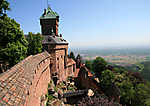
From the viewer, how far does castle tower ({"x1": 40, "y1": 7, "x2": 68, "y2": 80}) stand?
1589 cm

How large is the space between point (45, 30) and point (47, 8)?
19.7ft

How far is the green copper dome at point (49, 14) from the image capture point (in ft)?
73.0

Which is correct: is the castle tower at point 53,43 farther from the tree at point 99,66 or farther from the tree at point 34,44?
the tree at point 99,66

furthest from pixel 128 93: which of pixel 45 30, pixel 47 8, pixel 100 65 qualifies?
pixel 47 8

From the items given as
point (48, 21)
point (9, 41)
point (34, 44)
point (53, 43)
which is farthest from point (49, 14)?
point (9, 41)

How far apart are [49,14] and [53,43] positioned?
36.6ft

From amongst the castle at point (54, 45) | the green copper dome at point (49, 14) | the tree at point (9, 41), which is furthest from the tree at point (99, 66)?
the tree at point (9, 41)

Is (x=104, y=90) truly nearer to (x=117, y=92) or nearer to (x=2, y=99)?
(x=117, y=92)

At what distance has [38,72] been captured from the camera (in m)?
7.17

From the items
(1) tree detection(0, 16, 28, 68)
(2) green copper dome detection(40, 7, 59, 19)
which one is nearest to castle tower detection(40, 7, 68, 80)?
(2) green copper dome detection(40, 7, 59, 19)

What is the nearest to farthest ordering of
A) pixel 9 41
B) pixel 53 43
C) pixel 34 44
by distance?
1. pixel 9 41
2. pixel 34 44
3. pixel 53 43

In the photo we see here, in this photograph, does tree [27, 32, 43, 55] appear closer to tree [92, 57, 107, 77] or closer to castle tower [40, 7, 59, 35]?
castle tower [40, 7, 59, 35]

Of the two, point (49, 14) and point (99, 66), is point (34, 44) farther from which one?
point (99, 66)

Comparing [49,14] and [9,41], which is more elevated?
[49,14]
